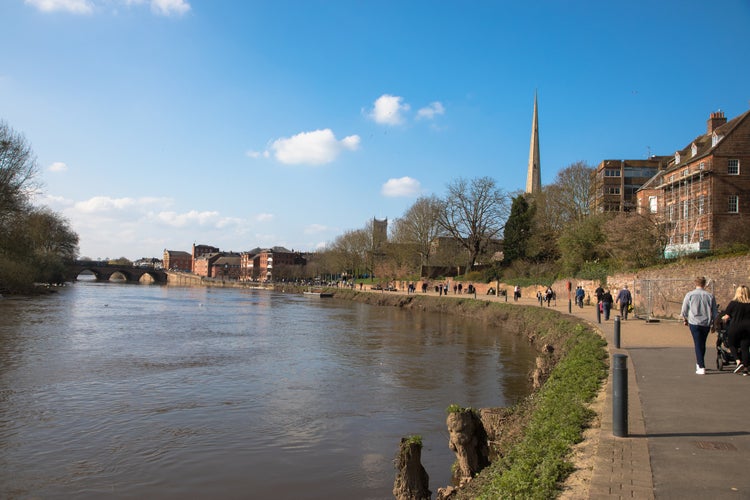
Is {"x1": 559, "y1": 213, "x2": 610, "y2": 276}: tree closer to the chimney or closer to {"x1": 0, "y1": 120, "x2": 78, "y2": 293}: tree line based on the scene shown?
the chimney

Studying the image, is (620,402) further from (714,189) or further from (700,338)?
(714,189)

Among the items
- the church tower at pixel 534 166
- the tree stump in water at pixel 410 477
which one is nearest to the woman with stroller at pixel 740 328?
the tree stump in water at pixel 410 477

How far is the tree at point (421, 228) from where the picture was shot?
220 feet

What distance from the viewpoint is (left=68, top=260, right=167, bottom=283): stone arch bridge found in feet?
371

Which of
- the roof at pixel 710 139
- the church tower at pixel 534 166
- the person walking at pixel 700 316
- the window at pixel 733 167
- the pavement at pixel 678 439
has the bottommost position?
the pavement at pixel 678 439

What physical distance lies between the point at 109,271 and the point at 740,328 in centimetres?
13542

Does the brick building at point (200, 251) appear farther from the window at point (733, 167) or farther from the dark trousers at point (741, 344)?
the dark trousers at point (741, 344)

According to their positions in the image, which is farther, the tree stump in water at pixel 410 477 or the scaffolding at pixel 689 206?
the scaffolding at pixel 689 206

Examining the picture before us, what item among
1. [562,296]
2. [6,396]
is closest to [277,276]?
[562,296]

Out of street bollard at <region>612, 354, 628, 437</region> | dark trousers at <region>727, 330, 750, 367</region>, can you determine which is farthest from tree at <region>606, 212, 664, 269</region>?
street bollard at <region>612, 354, 628, 437</region>

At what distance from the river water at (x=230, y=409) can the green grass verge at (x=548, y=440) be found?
1.80 m

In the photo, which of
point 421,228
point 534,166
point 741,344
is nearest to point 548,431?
point 741,344

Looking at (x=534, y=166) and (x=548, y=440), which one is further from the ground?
(x=534, y=166)

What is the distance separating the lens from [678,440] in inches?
219
